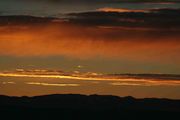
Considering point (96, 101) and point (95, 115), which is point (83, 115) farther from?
point (96, 101)

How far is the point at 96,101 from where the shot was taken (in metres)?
104

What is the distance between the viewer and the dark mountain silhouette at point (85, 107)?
73500mm

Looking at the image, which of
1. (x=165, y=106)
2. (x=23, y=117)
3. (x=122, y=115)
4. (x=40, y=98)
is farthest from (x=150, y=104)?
(x=23, y=117)

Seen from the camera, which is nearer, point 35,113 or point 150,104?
point 35,113

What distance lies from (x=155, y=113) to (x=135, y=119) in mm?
8774

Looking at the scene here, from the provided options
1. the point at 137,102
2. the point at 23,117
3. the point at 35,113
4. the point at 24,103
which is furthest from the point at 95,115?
the point at 137,102

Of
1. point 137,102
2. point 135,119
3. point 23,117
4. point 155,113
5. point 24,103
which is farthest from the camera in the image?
point 137,102

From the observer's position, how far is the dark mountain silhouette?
73.5m

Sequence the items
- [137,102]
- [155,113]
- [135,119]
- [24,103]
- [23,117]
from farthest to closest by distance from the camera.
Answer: [137,102] < [24,103] < [155,113] < [135,119] < [23,117]

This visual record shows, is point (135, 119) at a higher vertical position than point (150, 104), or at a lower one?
lower

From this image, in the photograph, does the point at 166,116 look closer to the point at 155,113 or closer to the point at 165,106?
the point at 155,113

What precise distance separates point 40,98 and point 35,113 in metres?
31.1

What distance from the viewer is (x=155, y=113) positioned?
3177 inches

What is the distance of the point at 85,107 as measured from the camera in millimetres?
92312
